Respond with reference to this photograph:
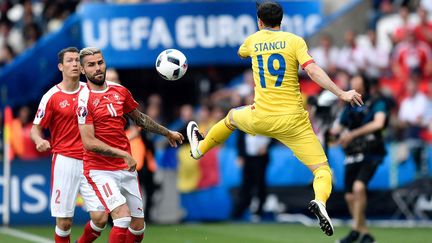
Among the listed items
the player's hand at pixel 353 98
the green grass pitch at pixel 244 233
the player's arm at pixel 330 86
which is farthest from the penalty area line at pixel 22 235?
the player's hand at pixel 353 98

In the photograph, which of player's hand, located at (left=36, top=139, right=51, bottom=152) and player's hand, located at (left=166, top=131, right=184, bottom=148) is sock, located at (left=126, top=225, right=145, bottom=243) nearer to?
player's hand, located at (left=166, top=131, right=184, bottom=148)

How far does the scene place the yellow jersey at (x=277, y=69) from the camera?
1305cm

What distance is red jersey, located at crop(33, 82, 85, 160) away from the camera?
1390 cm

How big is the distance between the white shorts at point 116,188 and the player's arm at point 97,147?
31 centimetres

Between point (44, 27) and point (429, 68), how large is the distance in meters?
9.48

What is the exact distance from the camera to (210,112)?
24484 millimetres

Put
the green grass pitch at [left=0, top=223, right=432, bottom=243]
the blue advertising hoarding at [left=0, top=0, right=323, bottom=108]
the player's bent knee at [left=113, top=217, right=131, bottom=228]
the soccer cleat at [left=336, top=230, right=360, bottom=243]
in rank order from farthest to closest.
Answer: the blue advertising hoarding at [left=0, top=0, right=323, bottom=108]
the green grass pitch at [left=0, top=223, right=432, bottom=243]
the soccer cleat at [left=336, top=230, right=360, bottom=243]
the player's bent knee at [left=113, top=217, right=131, bottom=228]

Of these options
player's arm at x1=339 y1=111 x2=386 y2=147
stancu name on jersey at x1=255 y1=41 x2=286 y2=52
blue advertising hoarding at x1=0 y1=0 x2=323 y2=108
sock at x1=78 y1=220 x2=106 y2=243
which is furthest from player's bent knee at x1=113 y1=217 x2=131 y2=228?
blue advertising hoarding at x1=0 y1=0 x2=323 y2=108

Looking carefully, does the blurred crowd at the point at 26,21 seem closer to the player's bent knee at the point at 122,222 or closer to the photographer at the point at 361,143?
the photographer at the point at 361,143

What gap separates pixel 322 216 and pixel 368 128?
418 cm

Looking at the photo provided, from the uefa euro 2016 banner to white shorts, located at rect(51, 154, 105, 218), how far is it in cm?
1136

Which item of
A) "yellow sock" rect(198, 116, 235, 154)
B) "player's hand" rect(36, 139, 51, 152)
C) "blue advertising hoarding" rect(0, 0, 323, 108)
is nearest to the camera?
"player's hand" rect(36, 139, 51, 152)

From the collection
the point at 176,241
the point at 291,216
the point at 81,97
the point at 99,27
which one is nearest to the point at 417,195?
the point at 291,216

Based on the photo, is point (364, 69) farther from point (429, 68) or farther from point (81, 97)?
point (81, 97)
